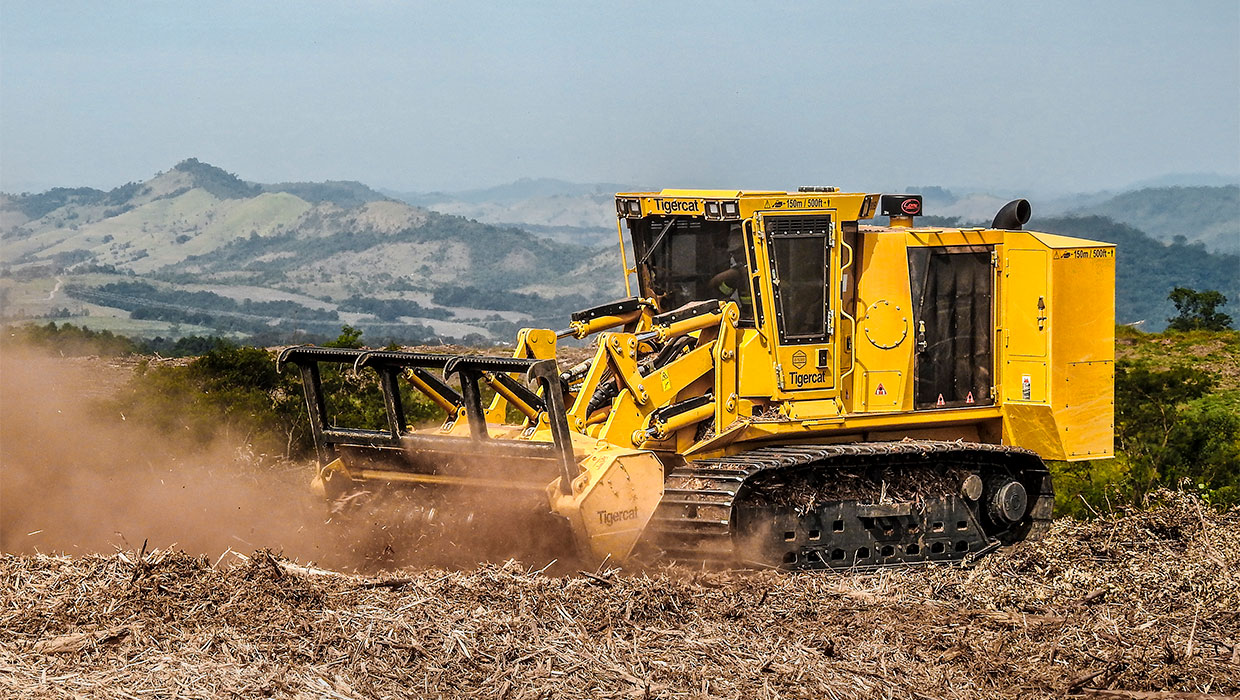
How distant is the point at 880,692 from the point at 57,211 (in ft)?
440

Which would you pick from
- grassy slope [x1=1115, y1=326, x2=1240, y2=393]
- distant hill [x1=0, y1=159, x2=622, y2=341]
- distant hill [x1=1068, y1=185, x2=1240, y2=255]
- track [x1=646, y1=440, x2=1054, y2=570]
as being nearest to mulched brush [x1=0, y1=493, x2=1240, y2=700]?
track [x1=646, y1=440, x2=1054, y2=570]

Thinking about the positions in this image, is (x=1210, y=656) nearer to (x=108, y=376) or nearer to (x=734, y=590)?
(x=734, y=590)

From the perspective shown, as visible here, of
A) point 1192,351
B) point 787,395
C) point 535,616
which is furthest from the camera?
point 1192,351

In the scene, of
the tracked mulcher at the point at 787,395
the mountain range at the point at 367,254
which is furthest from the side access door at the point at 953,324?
the mountain range at the point at 367,254

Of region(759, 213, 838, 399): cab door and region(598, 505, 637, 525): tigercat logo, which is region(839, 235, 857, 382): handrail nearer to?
region(759, 213, 838, 399): cab door

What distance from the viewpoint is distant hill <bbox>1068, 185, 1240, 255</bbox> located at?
402 feet

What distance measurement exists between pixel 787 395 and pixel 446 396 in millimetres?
2779

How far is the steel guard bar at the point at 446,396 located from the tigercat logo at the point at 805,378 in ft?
6.33

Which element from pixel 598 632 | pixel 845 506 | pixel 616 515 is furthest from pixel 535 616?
pixel 845 506

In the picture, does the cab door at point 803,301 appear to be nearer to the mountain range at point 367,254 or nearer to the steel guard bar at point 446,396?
the steel guard bar at point 446,396

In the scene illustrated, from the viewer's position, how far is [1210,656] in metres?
8.51

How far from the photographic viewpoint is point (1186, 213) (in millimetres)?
136125

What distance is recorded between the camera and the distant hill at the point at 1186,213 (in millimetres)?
122500

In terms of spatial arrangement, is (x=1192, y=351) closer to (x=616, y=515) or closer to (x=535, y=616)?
(x=616, y=515)
